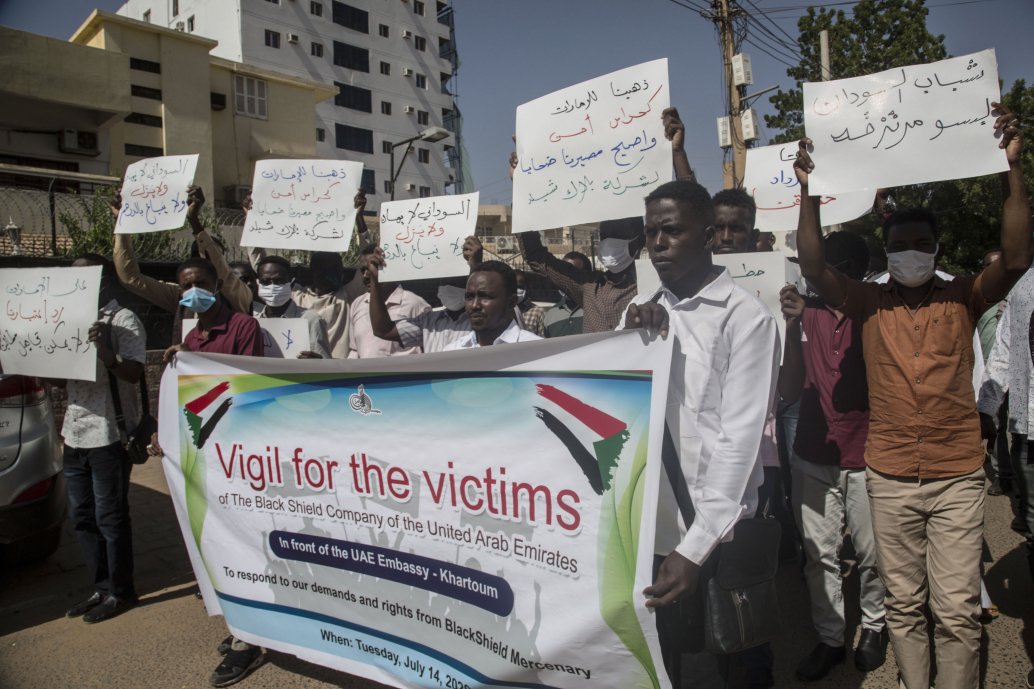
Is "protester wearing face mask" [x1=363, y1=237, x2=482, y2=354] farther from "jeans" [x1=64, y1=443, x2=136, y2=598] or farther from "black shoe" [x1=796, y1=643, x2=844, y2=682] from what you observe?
"black shoe" [x1=796, y1=643, x2=844, y2=682]

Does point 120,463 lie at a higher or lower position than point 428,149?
lower

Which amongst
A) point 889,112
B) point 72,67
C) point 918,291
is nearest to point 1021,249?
point 918,291

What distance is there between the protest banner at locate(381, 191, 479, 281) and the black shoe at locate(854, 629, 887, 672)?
2.90 m

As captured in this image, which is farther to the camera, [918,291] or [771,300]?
[771,300]

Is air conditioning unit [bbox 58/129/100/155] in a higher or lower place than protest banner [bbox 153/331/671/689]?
higher

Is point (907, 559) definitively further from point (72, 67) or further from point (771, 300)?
point (72, 67)

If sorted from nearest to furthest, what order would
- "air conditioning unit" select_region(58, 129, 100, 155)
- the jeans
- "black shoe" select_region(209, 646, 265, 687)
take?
"black shoe" select_region(209, 646, 265, 687) → the jeans → "air conditioning unit" select_region(58, 129, 100, 155)

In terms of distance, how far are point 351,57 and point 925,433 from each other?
176 ft

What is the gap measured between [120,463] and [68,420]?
0.38 metres

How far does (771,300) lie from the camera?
3.67 meters

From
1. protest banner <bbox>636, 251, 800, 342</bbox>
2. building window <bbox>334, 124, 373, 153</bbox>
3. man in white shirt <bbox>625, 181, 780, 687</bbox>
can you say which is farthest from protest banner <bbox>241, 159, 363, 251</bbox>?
building window <bbox>334, 124, 373, 153</bbox>

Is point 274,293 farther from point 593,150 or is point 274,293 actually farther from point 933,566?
point 933,566

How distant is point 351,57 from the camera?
165 ft

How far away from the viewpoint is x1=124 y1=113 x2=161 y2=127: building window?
31.6m
